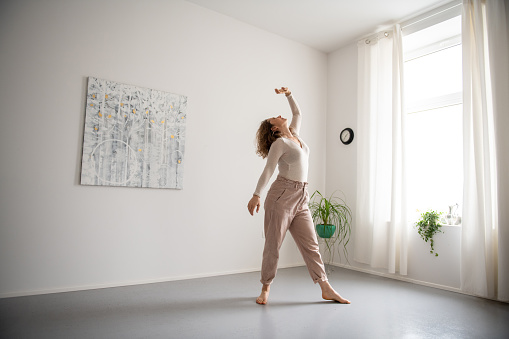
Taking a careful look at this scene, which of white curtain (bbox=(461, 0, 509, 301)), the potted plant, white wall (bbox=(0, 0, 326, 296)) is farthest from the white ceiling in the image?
the potted plant

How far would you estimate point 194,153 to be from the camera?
11.5 feet

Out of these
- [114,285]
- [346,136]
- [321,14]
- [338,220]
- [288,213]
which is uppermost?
[321,14]

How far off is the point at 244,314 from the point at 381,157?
95.7 inches

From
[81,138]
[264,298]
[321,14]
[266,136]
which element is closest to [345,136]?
[321,14]

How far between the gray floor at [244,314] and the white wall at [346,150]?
376 millimetres

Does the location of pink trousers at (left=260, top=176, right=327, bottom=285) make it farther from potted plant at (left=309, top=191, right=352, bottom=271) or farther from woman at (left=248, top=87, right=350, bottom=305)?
potted plant at (left=309, top=191, right=352, bottom=271)

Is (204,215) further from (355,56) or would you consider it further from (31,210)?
(355,56)

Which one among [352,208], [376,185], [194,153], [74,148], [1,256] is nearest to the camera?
[1,256]

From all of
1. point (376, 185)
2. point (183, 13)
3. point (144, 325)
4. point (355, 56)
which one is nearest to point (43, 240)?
point (144, 325)

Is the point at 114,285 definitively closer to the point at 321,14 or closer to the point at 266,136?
the point at 266,136

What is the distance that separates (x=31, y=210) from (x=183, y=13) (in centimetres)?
235

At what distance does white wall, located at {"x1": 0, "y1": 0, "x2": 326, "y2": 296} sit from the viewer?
2.66 m

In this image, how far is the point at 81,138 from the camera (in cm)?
288

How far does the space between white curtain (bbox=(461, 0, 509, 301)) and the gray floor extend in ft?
0.88
